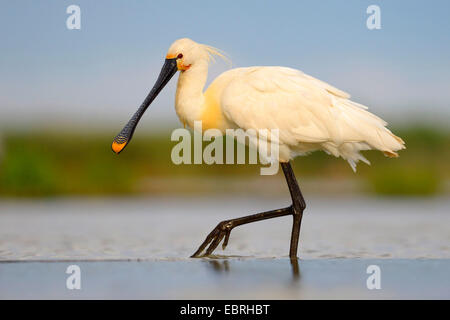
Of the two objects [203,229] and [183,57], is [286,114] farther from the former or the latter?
[203,229]

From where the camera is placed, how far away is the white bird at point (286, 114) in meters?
7.65

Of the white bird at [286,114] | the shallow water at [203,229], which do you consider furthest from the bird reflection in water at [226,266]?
the shallow water at [203,229]

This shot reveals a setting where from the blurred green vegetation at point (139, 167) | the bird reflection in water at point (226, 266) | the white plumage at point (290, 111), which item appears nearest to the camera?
the bird reflection in water at point (226, 266)

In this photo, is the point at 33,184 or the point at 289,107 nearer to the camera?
the point at 289,107

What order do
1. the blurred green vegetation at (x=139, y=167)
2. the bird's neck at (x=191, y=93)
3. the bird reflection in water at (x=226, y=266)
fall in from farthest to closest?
the blurred green vegetation at (x=139, y=167) < the bird's neck at (x=191, y=93) < the bird reflection in water at (x=226, y=266)

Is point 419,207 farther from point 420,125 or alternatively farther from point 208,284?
point 208,284

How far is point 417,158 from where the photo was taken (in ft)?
68.5

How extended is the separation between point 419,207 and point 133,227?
5.84 metres

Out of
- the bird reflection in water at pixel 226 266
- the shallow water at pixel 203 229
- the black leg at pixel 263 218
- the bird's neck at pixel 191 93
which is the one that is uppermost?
the bird's neck at pixel 191 93

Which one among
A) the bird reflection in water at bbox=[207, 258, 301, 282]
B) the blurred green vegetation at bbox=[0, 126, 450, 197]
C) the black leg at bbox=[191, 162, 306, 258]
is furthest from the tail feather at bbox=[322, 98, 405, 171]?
the blurred green vegetation at bbox=[0, 126, 450, 197]

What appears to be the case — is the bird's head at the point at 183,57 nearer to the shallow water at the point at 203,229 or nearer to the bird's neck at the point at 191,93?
the bird's neck at the point at 191,93

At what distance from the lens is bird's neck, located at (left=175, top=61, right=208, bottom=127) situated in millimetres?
7934

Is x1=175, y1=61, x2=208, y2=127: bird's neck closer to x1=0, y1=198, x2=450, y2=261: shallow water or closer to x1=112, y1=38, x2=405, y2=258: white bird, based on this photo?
x1=112, y1=38, x2=405, y2=258: white bird
